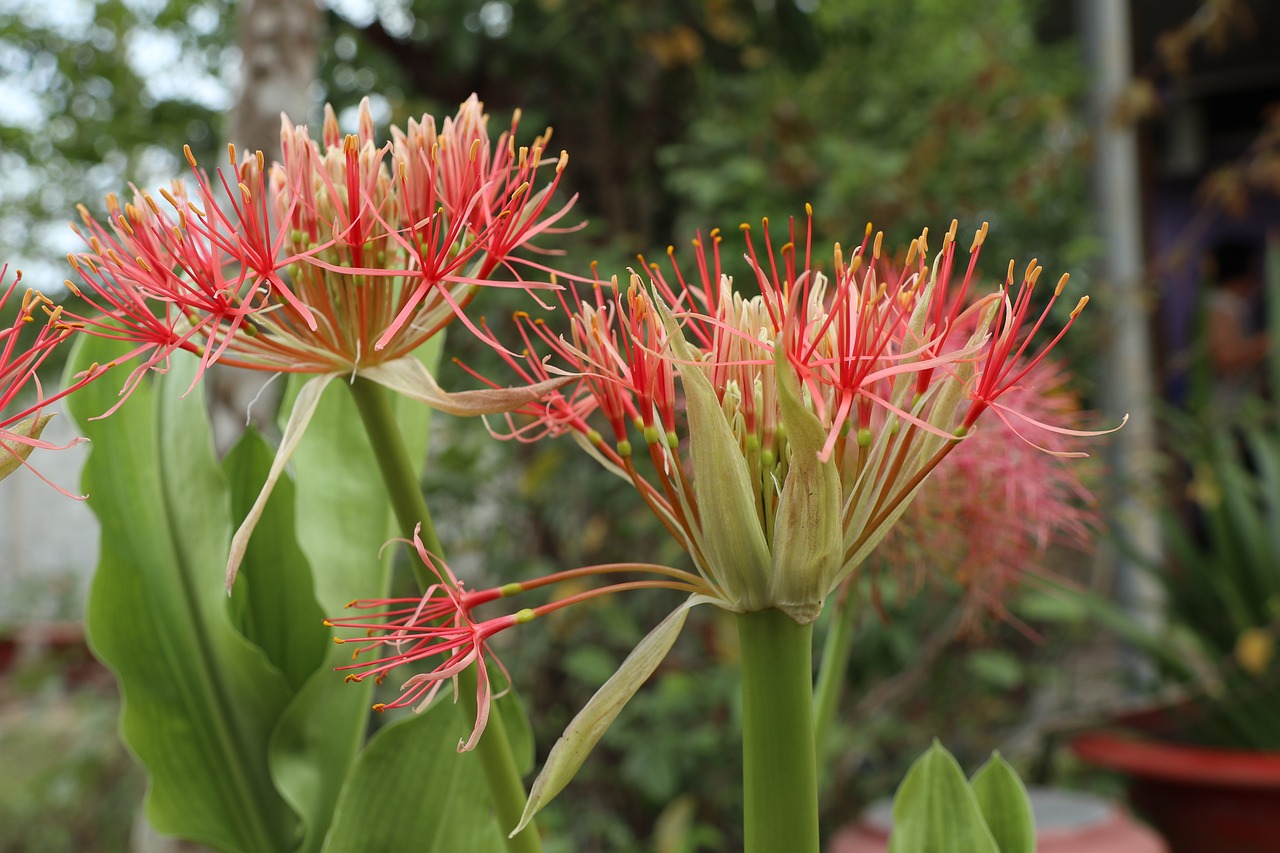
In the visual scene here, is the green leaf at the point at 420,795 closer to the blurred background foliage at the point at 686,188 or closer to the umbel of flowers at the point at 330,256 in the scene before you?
the umbel of flowers at the point at 330,256

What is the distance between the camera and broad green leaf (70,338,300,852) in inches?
24.0

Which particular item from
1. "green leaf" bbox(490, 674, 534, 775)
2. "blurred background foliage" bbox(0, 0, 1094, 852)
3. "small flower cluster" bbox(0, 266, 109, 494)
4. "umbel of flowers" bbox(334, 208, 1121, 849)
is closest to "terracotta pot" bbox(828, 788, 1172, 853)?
"blurred background foliage" bbox(0, 0, 1094, 852)

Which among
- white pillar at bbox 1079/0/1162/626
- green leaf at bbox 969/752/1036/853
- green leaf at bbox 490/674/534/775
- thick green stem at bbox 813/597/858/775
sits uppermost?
white pillar at bbox 1079/0/1162/626

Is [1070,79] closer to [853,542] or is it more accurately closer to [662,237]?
[662,237]

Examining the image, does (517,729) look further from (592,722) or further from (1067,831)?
(1067,831)

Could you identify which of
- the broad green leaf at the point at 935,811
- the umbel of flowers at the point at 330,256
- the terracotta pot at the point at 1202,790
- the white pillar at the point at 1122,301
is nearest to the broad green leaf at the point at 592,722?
the umbel of flowers at the point at 330,256

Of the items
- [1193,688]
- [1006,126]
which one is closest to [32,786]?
[1193,688]

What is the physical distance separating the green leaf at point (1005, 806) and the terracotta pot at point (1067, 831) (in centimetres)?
79

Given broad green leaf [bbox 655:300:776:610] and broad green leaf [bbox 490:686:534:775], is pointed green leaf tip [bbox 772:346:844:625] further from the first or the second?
broad green leaf [bbox 490:686:534:775]

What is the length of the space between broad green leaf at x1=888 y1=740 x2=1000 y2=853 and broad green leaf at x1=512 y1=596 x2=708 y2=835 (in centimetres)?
21

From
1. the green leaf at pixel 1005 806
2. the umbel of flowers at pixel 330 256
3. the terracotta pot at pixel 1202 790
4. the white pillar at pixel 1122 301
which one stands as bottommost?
the terracotta pot at pixel 1202 790

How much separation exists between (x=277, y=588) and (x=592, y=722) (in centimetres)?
35

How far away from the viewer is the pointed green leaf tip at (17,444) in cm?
38

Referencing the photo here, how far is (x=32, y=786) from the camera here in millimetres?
2555
